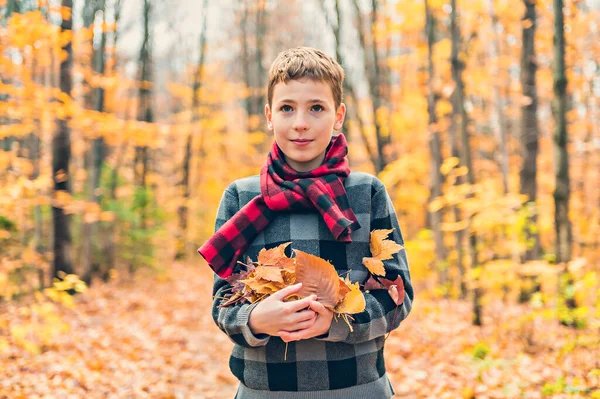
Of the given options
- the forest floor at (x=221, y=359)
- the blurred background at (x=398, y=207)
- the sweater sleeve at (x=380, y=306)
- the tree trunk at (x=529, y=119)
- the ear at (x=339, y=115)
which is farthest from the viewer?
the tree trunk at (x=529, y=119)

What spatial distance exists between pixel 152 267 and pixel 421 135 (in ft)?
25.6

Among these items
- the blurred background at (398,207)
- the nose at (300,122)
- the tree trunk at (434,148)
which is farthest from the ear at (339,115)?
the tree trunk at (434,148)

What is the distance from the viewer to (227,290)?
1.69 meters

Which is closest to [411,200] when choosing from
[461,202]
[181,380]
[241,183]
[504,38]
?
[504,38]

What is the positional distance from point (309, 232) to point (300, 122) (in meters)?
0.39

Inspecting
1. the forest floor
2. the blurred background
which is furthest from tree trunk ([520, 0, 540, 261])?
the forest floor

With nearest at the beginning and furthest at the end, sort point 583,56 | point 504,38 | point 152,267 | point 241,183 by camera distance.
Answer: point 241,183
point 583,56
point 504,38
point 152,267

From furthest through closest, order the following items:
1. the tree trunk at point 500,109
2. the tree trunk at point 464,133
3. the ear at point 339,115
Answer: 1. the tree trunk at point 500,109
2. the tree trunk at point 464,133
3. the ear at point 339,115

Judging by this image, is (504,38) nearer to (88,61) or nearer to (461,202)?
(461,202)

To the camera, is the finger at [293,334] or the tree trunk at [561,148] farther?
the tree trunk at [561,148]

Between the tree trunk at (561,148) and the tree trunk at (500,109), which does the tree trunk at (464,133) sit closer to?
the tree trunk at (561,148)

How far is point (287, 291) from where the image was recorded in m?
1.46

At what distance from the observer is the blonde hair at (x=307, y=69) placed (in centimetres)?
171

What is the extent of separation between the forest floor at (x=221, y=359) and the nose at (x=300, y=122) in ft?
11.1
